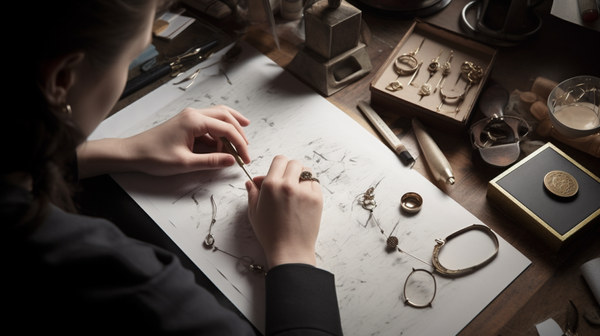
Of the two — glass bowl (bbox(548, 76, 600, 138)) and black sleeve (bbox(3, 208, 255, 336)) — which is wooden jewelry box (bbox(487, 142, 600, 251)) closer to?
glass bowl (bbox(548, 76, 600, 138))

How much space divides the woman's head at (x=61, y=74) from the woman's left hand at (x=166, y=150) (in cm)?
25

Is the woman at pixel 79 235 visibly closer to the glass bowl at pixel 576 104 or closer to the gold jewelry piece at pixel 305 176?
the gold jewelry piece at pixel 305 176

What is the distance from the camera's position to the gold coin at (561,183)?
784 millimetres

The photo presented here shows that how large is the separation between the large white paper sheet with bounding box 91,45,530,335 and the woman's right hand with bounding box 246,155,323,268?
0.11 ft

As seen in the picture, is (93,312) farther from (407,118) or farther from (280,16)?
(280,16)

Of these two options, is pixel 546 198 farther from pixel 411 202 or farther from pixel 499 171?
pixel 411 202

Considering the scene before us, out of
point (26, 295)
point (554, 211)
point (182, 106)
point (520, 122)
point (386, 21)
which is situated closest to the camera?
point (26, 295)

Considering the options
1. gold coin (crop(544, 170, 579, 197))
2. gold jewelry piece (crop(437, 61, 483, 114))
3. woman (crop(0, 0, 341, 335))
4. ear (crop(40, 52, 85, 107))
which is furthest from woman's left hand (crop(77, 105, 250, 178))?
gold coin (crop(544, 170, 579, 197))

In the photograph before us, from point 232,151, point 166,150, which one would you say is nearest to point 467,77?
point 232,151

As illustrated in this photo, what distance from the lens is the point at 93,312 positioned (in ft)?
1.81

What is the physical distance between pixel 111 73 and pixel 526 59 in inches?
37.4

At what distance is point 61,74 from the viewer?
1.78ft

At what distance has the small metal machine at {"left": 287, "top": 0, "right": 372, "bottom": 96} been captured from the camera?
0.96 meters

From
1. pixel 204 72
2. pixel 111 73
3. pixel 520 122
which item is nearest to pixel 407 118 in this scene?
pixel 520 122
